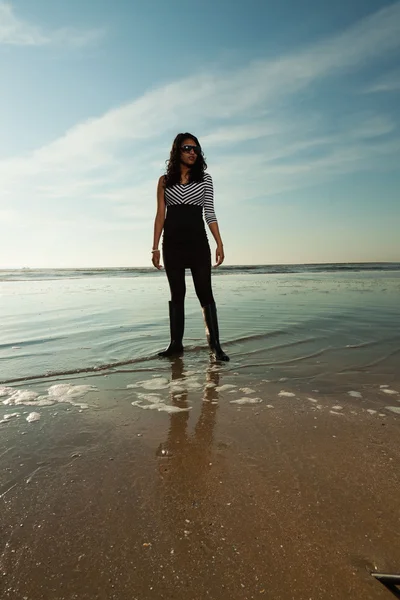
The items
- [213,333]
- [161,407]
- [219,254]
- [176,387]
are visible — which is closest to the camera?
[161,407]

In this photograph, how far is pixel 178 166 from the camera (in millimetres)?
3969

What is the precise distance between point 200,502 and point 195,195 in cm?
325

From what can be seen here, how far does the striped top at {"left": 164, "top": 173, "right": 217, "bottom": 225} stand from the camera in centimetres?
398

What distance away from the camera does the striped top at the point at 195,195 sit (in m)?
3.98

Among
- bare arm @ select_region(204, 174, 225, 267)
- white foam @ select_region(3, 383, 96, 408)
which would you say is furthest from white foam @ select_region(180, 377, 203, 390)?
bare arm @ select_region(204, 174, 225, 267)

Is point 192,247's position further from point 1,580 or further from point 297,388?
point 1,580

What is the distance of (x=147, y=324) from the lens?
19.3 ft

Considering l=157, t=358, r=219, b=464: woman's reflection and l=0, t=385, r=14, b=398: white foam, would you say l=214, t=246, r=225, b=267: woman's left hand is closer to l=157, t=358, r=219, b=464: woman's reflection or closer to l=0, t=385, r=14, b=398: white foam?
l=157, t=358, r=219, b=464: woman's reflection

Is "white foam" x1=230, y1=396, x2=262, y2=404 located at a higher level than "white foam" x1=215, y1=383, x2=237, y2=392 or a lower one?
higher

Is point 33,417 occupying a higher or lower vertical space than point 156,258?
lower

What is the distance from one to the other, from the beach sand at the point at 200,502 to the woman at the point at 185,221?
74.0 inches

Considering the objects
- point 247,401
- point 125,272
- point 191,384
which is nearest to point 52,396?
point 191,384

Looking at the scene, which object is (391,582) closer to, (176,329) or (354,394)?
(354,394)

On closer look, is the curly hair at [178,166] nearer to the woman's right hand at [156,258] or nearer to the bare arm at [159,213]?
the bare arm at [159,213]
